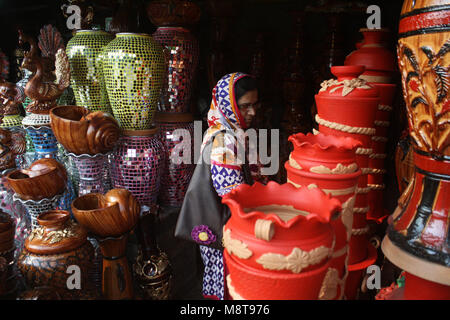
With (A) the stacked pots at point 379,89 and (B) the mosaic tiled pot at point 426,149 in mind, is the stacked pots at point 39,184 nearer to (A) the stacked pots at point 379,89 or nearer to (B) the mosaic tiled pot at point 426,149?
(B) the mosaic tiled pot at point 426,149

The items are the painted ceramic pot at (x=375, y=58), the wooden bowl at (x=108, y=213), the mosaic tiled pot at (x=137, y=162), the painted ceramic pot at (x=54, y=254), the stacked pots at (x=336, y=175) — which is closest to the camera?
the stacked pots at (x=336, y=175)

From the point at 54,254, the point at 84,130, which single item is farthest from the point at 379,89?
the point at 54,254

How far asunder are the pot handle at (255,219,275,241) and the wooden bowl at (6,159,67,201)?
1223 millimetres

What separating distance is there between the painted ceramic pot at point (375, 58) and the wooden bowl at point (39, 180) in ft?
5.51

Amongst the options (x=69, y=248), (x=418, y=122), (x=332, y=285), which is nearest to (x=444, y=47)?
(x=418, y=122)

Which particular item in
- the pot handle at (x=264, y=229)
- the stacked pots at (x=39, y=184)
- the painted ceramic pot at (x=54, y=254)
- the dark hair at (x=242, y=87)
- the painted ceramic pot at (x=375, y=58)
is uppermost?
the painted ceramic pot at (x=375, y=58)

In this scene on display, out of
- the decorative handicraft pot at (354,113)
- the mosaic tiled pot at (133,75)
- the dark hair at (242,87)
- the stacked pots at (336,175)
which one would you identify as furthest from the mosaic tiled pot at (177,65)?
the stacked pots at (336,175)

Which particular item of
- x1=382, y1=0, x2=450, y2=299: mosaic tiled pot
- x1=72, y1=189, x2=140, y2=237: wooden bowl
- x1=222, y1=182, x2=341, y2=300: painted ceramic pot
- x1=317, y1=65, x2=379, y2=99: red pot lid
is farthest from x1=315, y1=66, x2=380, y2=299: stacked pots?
x1=72, y1=189, x2=140, y2=237: wooden bowl

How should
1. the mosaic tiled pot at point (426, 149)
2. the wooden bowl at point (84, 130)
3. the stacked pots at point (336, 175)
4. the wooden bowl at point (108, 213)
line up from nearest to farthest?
the mosaic tiled pot at point (426, 149), the stacked pots at point (336, 175), the wooden bowl at point (108, 213), the wooden bowl at point (84, 130)

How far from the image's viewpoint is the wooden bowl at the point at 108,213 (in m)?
1.53

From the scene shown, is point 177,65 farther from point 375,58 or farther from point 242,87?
point 375,58

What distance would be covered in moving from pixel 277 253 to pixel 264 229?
68 mm

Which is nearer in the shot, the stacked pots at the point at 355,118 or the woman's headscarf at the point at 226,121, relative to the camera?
the stacked pots at the point at 355,118

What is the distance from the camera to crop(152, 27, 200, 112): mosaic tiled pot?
2.36m
